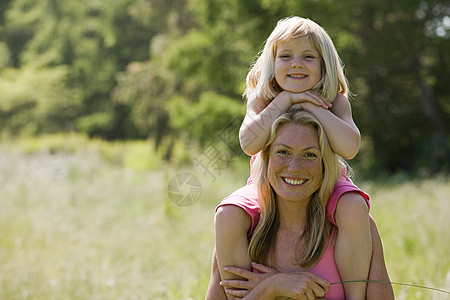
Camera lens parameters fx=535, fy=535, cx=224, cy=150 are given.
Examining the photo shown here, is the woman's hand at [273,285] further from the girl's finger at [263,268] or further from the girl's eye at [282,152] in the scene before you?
the girl's eye at [282,152]

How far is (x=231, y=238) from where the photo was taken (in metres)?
2.12

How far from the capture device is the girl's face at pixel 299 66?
2.17 metres

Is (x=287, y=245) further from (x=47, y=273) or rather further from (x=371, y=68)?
(x=371, y=68)

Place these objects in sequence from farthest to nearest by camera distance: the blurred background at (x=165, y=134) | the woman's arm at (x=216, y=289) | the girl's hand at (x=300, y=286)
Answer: the blurred background at (x=165, y=134) → the woman's arm at (x=216, y=289) → the girl's hand at (x=300, y=286)

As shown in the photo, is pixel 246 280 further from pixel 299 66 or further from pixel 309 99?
pixel 299 66

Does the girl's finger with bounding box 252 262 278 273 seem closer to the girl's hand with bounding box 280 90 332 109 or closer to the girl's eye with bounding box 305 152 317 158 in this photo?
the girl's eye with bounding box 305 152 317 158

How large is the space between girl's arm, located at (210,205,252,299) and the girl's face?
1.83 feet

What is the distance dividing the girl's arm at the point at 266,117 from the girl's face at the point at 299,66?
0.04 metres

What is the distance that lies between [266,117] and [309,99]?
19cm

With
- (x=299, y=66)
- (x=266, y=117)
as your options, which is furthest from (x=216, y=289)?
(x=299, y=66)

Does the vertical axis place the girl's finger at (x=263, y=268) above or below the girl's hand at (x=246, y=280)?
above

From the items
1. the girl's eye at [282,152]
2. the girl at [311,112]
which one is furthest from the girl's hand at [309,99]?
the girl's eye at [282,152]

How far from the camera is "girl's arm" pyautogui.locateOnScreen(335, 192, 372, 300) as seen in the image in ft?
6.66

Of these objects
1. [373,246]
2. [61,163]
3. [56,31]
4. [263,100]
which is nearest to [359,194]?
[373,246]
